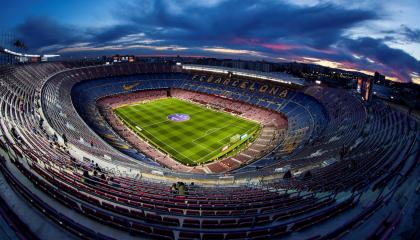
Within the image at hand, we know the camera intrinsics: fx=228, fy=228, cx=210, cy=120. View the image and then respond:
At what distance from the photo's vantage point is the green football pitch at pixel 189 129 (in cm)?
3406

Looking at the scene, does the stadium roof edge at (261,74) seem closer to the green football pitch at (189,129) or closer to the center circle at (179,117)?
the green football pitch at (189,129)

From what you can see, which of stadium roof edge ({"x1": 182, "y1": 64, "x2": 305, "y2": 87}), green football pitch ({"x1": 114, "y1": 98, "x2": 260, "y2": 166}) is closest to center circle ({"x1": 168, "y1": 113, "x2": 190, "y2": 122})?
green football pitch ({"x1": 114, "y1": 98, "x2": 260, "y2": 166})

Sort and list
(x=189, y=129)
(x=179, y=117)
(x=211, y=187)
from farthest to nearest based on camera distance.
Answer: (x=179, y=117), (x=189, y=129), (x=211, y=187)

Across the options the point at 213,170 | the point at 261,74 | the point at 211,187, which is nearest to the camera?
the point at 211,187

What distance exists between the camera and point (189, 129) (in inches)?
1676

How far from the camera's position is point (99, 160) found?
1938 centimetres

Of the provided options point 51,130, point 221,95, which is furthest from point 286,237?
point 221,95

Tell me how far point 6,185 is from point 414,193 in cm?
1959

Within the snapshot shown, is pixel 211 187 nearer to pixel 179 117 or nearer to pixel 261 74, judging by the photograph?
pixel 179 117

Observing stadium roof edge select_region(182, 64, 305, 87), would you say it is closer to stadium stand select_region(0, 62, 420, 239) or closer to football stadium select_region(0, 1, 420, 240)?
football stadium select_region(0, 1, 420, 240)

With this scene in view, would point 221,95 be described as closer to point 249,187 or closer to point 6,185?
point 249,187

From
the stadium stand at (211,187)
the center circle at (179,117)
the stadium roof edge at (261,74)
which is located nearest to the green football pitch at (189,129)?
the center circle at (179,117)

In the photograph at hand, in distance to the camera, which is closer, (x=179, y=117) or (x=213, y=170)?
(x=213, y=170)

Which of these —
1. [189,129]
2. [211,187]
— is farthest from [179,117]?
[211,187]
